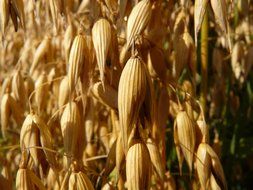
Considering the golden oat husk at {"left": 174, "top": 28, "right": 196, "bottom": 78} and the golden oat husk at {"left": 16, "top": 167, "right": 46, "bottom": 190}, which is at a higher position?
the golden oat husk at {"left": 174, "top": 28, "right": 196, "bottom": 78}

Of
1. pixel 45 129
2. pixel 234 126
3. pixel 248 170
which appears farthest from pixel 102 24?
pixel 248 170

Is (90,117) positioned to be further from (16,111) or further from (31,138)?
(31,138)

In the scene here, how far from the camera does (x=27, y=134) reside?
887 mm

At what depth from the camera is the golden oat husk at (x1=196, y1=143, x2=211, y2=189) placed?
0.85m

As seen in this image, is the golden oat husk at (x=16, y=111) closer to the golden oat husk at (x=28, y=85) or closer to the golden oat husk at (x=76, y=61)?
the golden oat husk at (x=28, y=85)

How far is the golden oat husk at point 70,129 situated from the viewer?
88cm

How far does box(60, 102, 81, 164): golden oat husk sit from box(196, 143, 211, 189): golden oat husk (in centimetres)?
22

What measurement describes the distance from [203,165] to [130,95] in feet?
0.68

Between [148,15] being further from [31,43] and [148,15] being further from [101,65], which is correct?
[31,43]

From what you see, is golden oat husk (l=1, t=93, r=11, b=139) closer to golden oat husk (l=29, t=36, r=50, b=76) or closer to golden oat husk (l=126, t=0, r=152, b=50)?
golden oat husk (l=29, t=36, r=50, b=76)

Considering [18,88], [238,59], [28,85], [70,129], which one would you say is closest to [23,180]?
[70,129]

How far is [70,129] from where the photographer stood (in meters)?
0.89

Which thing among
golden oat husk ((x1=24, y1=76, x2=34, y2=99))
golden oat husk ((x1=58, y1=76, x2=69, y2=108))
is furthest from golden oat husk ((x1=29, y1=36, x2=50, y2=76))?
golden oat husk ((x1=58, y1=76, x2=69, y2=108))

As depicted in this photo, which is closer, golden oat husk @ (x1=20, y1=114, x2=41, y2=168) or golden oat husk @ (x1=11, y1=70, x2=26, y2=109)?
golden oat husk @ (x1=20, y1=114, x2=41, y2=168)
